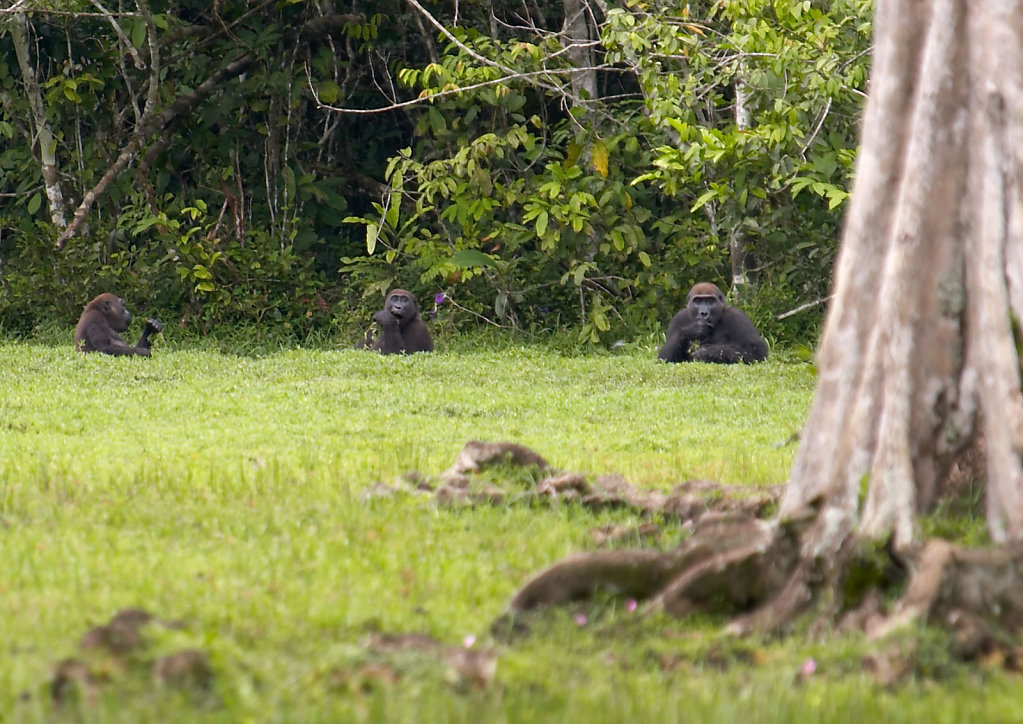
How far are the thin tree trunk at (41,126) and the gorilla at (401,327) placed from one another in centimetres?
631

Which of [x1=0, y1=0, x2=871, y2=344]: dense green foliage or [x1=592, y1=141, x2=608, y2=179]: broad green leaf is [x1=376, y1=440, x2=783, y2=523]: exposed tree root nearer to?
[x1=0, y1=0, x2=871, y2=344]: dense green foliage

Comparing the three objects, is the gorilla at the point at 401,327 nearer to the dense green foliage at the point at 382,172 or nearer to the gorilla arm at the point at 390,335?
the gorilla arm at the point at 390,335

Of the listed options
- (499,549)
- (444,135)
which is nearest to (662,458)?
(499,549)

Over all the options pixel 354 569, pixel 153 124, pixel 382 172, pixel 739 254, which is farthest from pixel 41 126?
pixel 354 569

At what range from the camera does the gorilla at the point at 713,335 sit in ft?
54.6

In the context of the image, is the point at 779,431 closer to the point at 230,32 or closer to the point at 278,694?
the point at 278,694

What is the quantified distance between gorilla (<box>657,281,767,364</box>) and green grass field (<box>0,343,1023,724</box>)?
4.08m

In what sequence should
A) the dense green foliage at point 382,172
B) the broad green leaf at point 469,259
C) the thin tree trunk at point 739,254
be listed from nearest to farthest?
1. the thin tree trunk at point 739,254
2. the dense green foliage at point 382,172
3. the broad green leaf at point 469,259

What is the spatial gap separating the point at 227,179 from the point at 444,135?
13.2ft

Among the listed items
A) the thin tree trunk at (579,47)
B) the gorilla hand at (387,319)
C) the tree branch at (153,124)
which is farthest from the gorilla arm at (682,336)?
the tree branch at (153,124)

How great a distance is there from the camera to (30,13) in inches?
766

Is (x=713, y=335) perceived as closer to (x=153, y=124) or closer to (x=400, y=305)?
(x=400, y=305)

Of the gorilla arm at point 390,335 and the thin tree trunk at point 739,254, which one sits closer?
the gorilla arm at point 390,335

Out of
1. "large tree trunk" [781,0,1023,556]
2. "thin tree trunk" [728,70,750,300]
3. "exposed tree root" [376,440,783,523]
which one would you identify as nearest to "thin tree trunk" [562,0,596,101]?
"thin tree trunk" [728,70,750,300]
